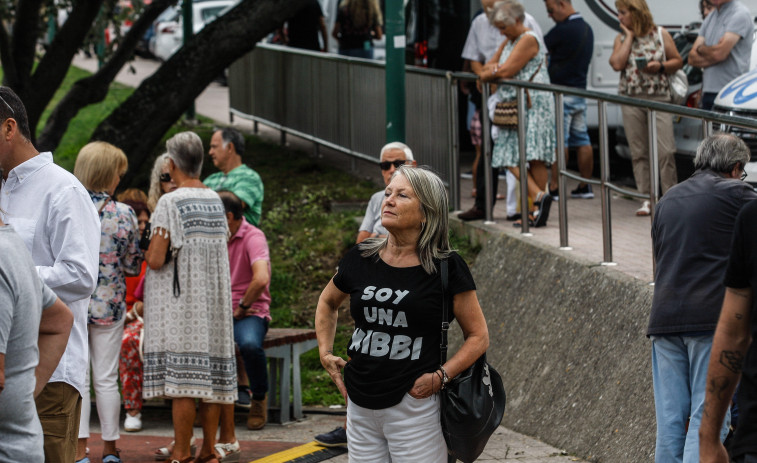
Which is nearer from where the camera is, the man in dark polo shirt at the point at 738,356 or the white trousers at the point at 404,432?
the man in dark polo shirt at the point at 738,356

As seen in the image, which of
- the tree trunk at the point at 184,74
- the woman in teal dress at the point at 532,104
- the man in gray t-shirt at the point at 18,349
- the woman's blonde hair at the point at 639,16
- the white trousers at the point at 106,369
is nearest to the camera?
the man in gray t-shirt at the point at 18,349

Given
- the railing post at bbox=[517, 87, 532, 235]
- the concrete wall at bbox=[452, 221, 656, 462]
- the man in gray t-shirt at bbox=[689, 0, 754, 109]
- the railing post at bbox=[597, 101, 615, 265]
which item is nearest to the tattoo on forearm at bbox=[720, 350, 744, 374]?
the concrete wall at bbox=[452, 221, 656, 462]

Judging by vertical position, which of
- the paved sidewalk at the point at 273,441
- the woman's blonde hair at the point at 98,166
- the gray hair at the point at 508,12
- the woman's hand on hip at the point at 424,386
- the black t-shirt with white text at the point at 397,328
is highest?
the gray hair at the point at 508,12

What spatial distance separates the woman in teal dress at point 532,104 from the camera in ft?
28.6

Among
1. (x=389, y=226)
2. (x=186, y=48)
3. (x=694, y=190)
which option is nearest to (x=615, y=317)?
(x=694, y=190)

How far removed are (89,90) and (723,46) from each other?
691 centimetres

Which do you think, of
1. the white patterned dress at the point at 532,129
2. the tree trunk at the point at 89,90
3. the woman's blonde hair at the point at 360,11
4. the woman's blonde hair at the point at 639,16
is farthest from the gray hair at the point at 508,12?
the woman's blonde hair at the point at 360,11

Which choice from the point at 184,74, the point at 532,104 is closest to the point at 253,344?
the point at 532,104

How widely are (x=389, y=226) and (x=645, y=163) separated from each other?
160 inches

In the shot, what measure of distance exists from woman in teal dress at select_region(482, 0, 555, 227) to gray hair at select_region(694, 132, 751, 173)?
375 centimetres

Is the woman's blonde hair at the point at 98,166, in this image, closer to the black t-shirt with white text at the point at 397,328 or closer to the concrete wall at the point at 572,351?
the black t-shirt with white text at the point at 397,328

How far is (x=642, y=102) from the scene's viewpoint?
6.85m

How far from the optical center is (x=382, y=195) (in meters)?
6.91

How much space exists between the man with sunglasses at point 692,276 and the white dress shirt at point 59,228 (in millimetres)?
2360
